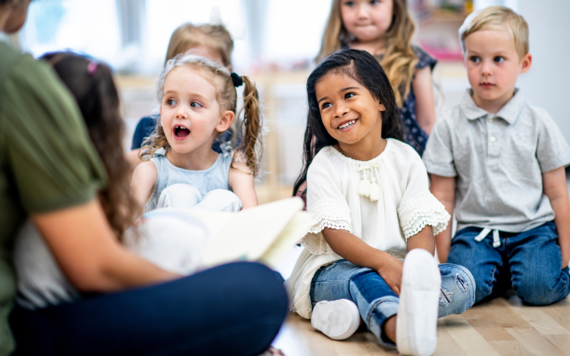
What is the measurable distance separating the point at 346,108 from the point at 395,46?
2.27 ft

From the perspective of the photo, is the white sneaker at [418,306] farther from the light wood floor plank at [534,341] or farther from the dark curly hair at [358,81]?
the dark curly hair at [358,81]

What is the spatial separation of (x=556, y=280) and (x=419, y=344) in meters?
0.60

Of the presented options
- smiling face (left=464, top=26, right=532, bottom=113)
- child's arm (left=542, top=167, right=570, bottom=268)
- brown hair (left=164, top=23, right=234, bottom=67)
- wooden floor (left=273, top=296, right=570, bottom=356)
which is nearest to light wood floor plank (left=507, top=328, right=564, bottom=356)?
wooden floor (left=273, top=296, right=570, bottom=356)

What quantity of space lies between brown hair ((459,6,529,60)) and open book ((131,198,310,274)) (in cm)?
88

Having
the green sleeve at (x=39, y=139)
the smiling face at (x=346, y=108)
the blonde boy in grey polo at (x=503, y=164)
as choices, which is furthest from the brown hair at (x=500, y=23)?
the green sleeve at (x=39, y=139)

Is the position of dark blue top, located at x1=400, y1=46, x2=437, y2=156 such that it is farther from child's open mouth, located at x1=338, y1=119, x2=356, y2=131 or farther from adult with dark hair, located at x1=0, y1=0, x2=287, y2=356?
adult with dark hair, located at x1=0, y1=0, x2=287, y2=356

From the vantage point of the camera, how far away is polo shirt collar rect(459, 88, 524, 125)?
4.81ft

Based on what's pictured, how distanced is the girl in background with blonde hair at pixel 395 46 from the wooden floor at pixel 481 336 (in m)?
0.70

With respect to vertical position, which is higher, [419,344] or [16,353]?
[16,353]

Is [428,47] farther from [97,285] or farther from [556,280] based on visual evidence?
[97,285]

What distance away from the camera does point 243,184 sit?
4.70ft

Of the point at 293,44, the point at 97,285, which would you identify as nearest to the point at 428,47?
the point at 293,44

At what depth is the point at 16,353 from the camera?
65 cm

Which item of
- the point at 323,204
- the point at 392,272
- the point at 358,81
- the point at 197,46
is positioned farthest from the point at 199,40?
the point at 392,272
